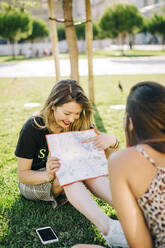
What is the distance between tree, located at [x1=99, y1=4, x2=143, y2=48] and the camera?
29.1 m

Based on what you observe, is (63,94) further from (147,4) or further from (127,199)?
(147,4)

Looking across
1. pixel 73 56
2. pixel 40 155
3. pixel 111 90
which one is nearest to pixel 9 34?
pixel 111 90

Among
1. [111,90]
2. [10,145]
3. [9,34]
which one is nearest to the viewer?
[10,145]

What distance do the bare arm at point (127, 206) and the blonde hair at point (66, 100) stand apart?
983mm

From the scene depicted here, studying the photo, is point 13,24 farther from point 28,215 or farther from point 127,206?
point 127,206

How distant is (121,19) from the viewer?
29250 millimetres

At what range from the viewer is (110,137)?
7.36 ft

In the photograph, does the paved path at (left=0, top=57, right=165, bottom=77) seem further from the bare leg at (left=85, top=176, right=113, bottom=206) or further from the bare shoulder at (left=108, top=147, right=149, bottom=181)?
the bare shoulder at (left=108, top=147, right=149, bottom=181)

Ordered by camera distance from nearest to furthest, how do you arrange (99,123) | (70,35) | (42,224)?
(42,224), (99,123), (70,35)

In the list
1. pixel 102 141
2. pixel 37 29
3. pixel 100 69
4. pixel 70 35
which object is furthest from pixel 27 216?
pixel 37 29

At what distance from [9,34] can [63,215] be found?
31.9m

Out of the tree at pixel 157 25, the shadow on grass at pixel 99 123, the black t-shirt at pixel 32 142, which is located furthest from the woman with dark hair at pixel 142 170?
the tree at pixel 157 25

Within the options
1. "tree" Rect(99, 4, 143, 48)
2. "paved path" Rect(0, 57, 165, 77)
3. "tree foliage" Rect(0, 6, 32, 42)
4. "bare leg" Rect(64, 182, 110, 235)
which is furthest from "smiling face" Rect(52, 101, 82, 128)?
"tree foliage" Rect(0, 6, 32, 42)

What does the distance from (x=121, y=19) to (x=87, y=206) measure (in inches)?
1180
